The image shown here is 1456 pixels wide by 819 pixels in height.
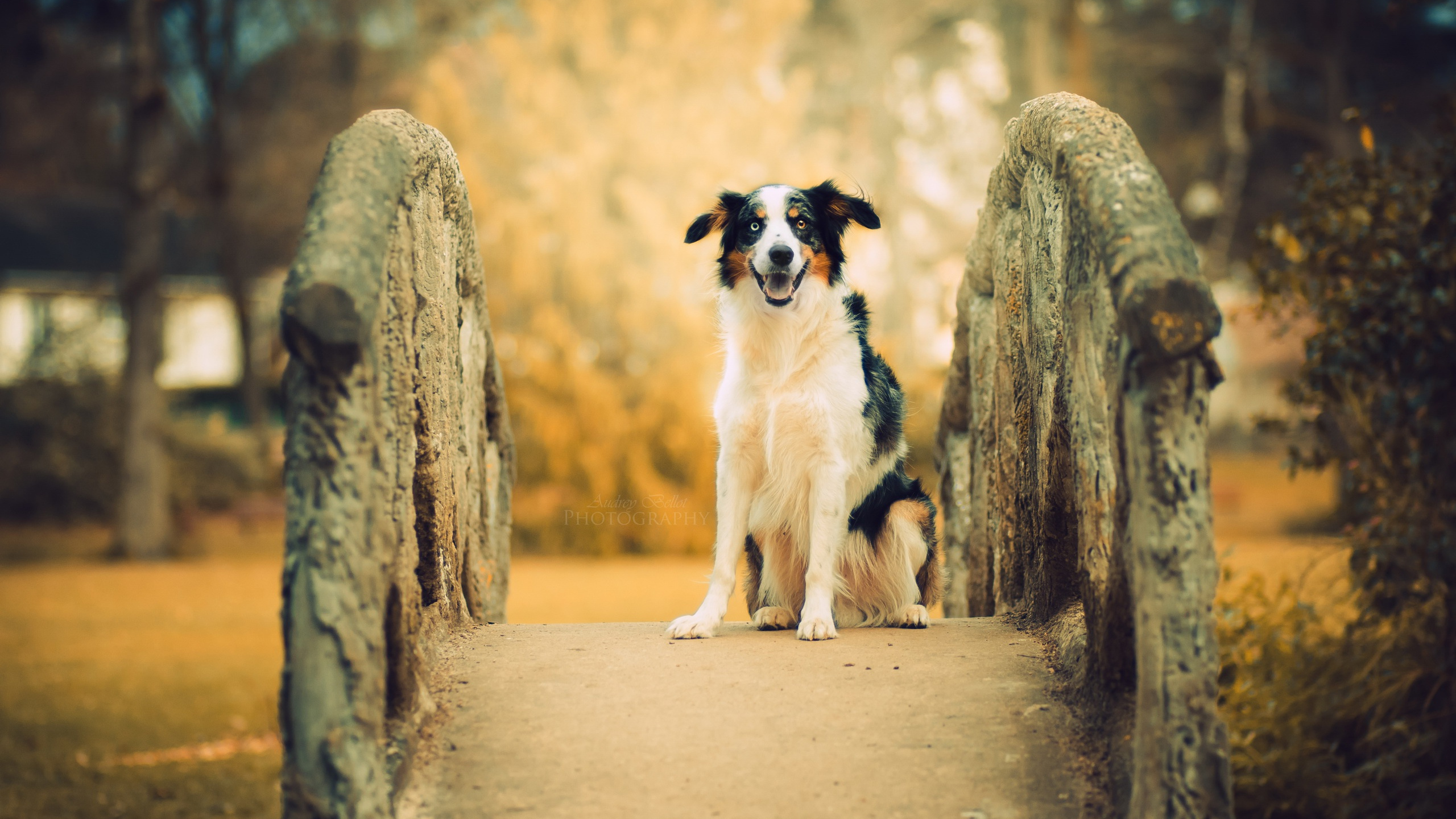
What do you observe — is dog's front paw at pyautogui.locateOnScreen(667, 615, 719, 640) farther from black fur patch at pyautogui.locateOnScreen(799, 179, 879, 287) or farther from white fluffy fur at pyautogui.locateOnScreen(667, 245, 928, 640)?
black fur patch at pyautogui.locateOnScreen(799, 179, 879, 287)

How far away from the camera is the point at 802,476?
3.44 meters

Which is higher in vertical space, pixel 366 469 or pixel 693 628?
pixel 366 469

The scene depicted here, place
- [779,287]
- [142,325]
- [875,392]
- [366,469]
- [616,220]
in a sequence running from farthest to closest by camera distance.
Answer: [616,220] < [142,325] < [875,392] < [779,287] < [366,469]

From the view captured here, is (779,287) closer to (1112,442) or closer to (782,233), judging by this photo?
(782,233)

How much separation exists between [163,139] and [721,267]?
15.1 metres

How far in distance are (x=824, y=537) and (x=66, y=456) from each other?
43.0 ft

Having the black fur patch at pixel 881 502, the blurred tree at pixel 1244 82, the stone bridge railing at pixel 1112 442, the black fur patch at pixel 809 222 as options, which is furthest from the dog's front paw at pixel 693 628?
the blurred tree at pixel 1244 82

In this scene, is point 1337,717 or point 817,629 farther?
point 1337,717

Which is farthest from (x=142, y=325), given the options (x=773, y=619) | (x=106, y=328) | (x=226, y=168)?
(x=773, y=619)

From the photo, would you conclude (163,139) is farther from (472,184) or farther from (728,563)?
(728,563)

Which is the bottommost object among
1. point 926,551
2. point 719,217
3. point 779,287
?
point 926,551

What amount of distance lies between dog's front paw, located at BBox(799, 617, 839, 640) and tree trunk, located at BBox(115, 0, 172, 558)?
421 inches
